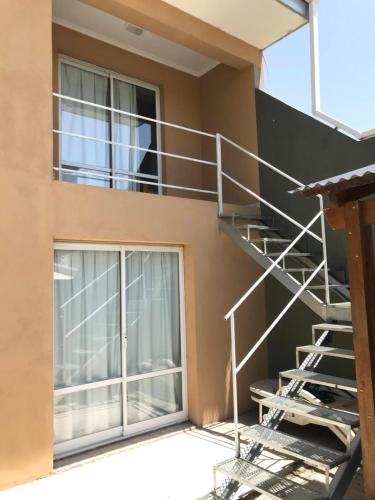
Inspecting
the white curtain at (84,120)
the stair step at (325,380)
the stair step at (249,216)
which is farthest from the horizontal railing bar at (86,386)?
the white curtain at (84,120)

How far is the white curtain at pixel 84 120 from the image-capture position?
5.68 m

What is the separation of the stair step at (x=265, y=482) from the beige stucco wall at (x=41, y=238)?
1.83 metres

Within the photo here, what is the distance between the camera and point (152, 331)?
5.07 m

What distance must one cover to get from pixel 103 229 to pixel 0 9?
2.37m

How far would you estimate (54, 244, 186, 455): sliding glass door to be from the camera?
444 cm

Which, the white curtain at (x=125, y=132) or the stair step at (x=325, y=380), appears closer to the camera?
the stair step at (x=325, y=380)

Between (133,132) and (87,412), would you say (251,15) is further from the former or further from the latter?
(87,412)

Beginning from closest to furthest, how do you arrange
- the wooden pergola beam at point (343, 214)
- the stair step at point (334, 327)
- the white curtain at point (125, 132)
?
the wooden pergola beam at point (343, 214) < the stair step at point (334, 327) < the white curtain at point (125, 132)

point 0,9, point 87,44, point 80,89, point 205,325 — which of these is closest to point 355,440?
point 205,325

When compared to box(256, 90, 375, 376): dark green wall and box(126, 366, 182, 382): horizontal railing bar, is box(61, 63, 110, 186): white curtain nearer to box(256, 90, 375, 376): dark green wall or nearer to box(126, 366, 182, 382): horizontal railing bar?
box(256, 90, 375, 376): dark green wall

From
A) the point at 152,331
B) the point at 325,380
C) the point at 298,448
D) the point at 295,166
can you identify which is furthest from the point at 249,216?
the point at 298,448

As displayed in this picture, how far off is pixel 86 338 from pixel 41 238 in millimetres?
1273

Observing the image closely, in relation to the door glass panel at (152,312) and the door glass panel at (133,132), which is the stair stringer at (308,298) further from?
the door glass panel at (133,132)

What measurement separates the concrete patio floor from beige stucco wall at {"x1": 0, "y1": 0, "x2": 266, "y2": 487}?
0.30m
